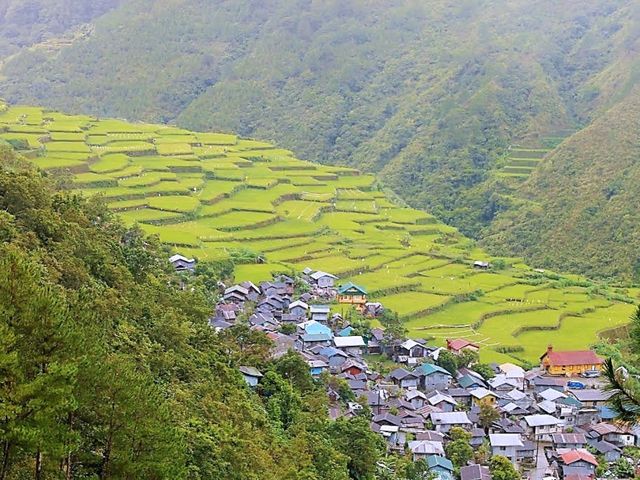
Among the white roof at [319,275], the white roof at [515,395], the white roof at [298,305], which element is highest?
the white roof at [319,275]

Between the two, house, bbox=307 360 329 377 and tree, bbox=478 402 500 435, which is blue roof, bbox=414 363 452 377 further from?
house, bbox=307 360 329 377

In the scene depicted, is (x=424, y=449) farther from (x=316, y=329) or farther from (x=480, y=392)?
(x=316, y=329)

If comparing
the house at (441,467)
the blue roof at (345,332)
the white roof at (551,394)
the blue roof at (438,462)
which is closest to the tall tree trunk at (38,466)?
the house at (441,467)

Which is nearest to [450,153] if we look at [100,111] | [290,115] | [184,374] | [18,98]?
[290,115]

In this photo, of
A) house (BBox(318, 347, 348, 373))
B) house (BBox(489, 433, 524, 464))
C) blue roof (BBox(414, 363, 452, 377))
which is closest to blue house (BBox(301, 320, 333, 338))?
house (BBox(318, 347, 348, 373))

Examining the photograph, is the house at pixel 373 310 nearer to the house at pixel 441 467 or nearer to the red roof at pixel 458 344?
the red roof at pixel 458 344

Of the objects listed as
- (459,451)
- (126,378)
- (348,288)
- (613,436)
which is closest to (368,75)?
(348,288)

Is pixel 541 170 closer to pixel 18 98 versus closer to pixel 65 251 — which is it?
pixel 65 251
